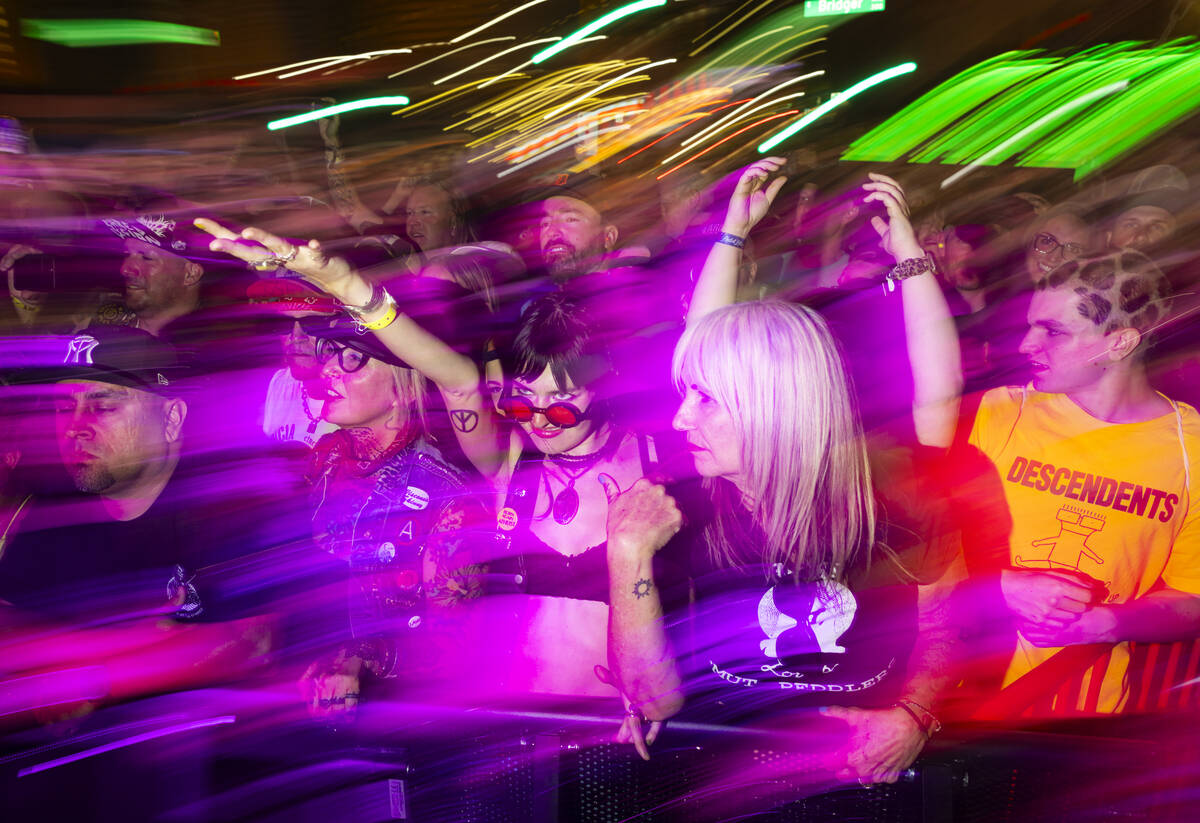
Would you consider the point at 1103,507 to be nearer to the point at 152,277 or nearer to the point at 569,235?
the point at 569,235

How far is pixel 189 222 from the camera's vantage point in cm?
331

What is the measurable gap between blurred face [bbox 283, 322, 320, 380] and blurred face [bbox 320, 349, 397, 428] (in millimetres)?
52

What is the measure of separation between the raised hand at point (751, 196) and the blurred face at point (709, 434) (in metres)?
0.70

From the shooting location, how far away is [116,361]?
7.43 feet

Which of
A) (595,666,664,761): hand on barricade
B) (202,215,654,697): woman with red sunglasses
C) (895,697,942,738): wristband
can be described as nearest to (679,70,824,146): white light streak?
(202,215,654,697): woman with red sunglasses

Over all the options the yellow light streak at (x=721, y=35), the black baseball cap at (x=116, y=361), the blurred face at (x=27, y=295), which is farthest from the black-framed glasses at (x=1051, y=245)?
the yellow light streak at (x=721, y=35)

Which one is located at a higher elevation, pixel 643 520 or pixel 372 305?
pixel 372 305

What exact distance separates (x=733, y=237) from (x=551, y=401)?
737 mm

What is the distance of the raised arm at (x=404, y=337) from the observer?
173 cm

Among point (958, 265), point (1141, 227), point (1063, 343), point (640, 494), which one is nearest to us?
point (640, 494)

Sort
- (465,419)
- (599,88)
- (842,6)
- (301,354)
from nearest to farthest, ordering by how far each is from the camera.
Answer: (465,419)
(301,354)
(842,6)
(599,88)

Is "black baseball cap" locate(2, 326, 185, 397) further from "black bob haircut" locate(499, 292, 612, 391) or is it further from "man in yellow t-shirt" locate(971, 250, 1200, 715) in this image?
"man in yellow t-shirt" locate(971, 250, 1200, 715)

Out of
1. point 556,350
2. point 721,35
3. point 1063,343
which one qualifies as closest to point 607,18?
point 721,35

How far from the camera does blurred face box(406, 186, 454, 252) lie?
324 centimetres
